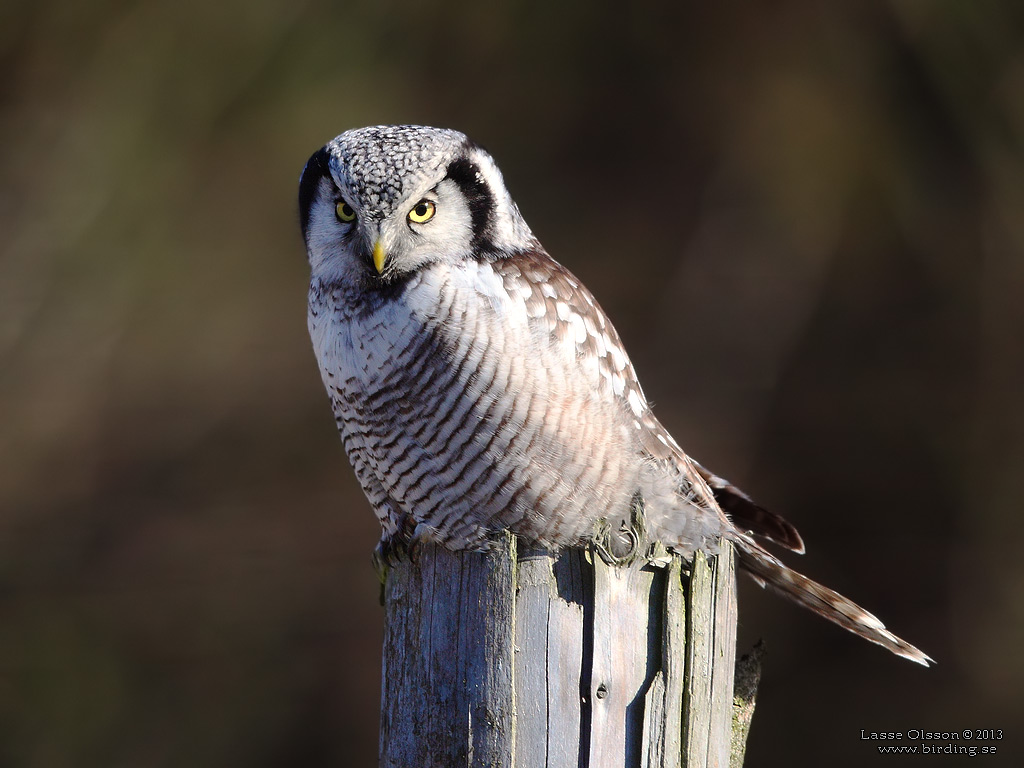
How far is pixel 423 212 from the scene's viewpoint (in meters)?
2.58

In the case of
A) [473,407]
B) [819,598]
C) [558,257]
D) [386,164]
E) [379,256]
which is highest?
[558,257]

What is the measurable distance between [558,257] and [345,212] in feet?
14.9

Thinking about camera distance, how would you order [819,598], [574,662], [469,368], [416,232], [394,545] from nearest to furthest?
[574,662], [469,368], [416,232], [819,598], [394,545]

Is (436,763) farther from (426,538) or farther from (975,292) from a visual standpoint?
(975,292)

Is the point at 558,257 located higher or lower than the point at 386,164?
higher

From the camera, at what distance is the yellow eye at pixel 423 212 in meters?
2.56

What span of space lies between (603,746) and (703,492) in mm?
1191

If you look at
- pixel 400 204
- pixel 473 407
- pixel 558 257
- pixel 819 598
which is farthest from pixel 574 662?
pixel 558 257

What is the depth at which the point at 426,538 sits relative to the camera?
236 centimetres

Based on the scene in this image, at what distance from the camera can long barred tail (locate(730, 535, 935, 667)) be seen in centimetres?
262

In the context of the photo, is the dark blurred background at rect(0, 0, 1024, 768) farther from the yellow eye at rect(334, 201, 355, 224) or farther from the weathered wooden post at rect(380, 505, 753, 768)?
the weathered wooden post at rect(380, 505, 753, 768)

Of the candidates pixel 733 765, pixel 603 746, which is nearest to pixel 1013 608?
pixel 733 765

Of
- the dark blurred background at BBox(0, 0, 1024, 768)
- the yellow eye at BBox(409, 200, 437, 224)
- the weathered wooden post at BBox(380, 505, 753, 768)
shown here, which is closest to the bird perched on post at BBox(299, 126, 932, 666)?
the yellow eye at BBox(409, 200, 437, 224)

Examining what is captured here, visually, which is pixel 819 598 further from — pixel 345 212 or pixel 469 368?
pixel 345 212
